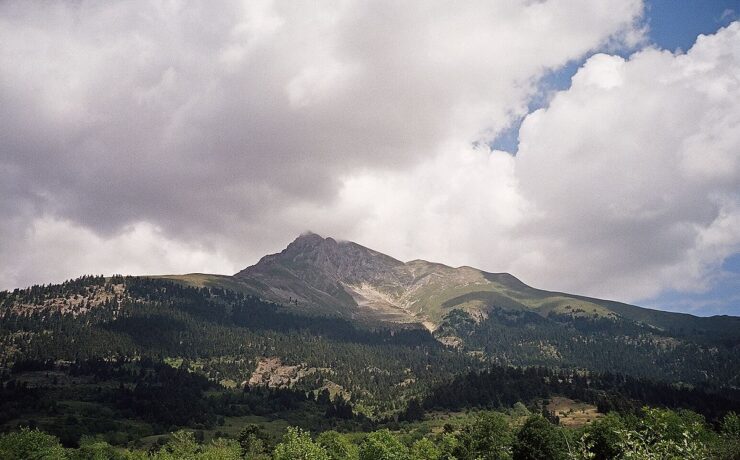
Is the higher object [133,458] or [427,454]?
[427,454]

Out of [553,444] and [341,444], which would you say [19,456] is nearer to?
[341,444]

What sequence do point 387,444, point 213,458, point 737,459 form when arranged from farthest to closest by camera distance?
1. point 213,458
2. point 387,444
3. point 737,459

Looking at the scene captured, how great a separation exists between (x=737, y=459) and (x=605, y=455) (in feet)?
378

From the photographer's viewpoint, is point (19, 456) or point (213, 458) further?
point (19, 456)

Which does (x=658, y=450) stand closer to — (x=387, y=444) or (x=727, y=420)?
(x=387, y=444)

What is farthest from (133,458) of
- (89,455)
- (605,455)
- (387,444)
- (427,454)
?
(605,455)

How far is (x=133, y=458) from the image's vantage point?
16238 centimetres

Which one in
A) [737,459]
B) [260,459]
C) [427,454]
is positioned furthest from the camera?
[260,459]

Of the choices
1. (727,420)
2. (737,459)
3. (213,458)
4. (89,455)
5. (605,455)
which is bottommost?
(89,455)

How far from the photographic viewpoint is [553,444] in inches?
5236

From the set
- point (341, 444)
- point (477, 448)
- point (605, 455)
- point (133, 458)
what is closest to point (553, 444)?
point (605, 455)

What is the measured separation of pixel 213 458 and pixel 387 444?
57079mm

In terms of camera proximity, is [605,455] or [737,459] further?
[605,455]

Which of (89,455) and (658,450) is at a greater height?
(658,450)
